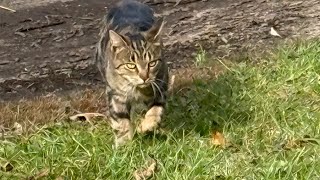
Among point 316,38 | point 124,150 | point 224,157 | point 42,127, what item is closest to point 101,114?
point 42,127

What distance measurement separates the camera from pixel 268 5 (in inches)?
Result: 324

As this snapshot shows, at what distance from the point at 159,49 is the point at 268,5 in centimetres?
303

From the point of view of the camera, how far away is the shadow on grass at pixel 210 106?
584 cm

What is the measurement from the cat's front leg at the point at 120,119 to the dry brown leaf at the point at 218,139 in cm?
56

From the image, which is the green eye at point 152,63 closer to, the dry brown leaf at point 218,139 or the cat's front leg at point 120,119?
the cat's front leg at point 120,119

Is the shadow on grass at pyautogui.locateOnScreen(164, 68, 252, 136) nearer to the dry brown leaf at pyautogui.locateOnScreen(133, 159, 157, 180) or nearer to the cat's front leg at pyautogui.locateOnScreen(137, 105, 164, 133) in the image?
the cat's front leg at pyautogui.locateOnScreen(137, 105, 164, 133)

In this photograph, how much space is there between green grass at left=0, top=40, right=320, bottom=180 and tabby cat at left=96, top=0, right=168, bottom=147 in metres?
0.14

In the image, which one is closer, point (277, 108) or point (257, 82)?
point (277, 108)

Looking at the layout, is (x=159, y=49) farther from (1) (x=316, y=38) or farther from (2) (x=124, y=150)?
(1) (x=316, y=38)

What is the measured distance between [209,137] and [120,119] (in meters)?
0.62

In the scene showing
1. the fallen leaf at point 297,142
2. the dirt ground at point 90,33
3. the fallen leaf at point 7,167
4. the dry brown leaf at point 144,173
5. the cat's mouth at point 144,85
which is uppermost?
the cat's mouth at point 144,85

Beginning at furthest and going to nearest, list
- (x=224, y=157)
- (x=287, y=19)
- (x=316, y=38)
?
(x=287, y=19) < (x=316, y=38) < (x=224, y=157)

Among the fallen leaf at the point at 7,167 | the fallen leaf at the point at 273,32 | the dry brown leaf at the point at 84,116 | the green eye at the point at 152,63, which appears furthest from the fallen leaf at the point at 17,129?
the fallen leaf at the point at 273,32

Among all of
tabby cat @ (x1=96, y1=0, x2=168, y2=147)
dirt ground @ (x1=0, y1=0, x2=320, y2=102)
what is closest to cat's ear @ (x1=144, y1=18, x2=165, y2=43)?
tabby cat @ (x1=96, y1=0, x2=168, y2=147)
